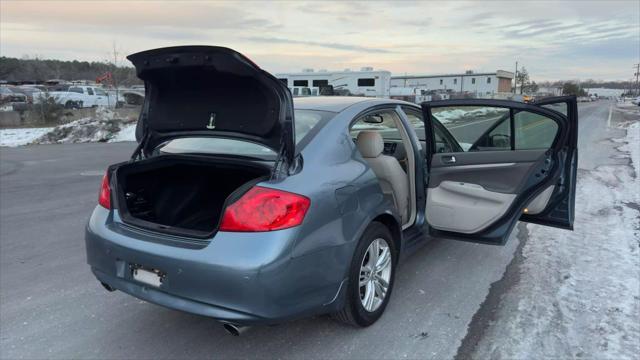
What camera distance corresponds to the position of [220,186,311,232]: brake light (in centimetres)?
255

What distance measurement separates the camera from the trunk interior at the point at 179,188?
3.23 metres

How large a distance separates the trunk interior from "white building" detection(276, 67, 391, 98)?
137 ft

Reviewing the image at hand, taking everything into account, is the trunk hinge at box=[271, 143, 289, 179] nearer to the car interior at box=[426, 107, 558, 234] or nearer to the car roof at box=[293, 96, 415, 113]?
the car roof at box=[293, 96, 415, 113]

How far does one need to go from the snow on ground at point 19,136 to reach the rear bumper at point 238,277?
16962 millimetres

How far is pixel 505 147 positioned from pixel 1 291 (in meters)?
4.41

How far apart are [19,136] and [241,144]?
18621mm

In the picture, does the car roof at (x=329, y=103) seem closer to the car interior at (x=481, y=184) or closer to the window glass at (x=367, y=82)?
the car interior at (x=481, y=184)

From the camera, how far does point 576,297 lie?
3711 mm

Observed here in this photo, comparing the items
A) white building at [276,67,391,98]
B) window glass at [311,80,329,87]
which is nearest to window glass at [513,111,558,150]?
white building at [276,67,391,98]

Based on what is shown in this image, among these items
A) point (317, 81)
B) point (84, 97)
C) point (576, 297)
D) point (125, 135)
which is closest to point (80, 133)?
point (125, 135)

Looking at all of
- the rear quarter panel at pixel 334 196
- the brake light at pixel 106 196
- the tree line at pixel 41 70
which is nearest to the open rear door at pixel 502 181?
the rear quarter panel at pixel 334 196

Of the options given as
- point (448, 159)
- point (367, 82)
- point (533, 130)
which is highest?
point (367, 82)

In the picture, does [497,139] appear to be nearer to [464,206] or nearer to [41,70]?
[464,206]

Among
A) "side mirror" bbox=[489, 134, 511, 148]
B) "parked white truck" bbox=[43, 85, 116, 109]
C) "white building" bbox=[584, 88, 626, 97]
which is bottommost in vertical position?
"side mirror" bbox=[489, 134, 511, 148]
